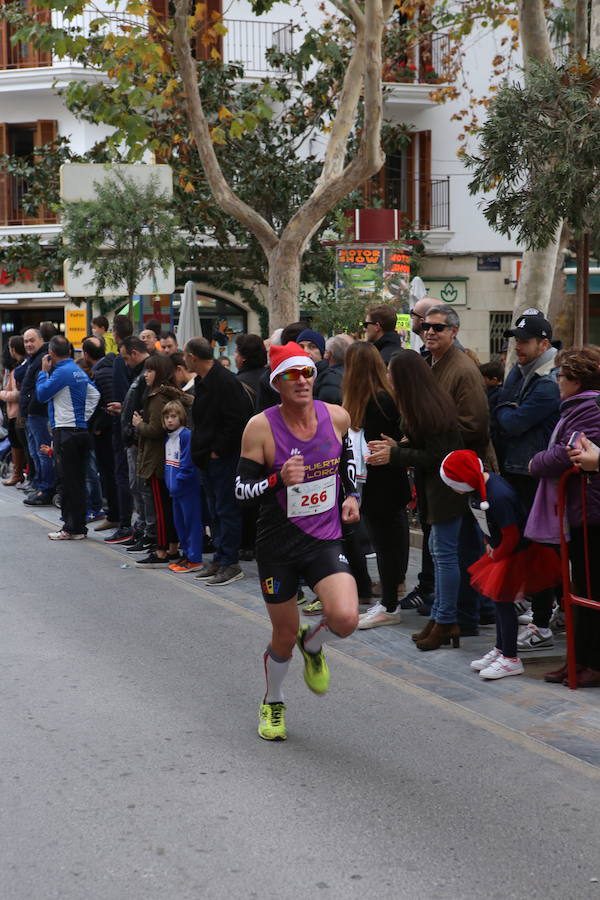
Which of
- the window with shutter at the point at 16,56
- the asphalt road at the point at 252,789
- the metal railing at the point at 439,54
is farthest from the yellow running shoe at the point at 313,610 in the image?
the window with shutter at the point at 16,56

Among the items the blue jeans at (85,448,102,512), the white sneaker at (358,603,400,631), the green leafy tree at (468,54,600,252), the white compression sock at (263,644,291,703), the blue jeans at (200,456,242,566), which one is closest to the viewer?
the white compression sock at (263,644,291,703)

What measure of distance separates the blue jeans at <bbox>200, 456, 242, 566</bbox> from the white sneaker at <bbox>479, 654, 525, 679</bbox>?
3.58 metres

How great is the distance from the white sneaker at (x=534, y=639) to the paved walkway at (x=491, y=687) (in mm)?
75

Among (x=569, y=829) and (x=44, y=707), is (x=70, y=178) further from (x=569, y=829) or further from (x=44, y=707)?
(x=569, y=829)

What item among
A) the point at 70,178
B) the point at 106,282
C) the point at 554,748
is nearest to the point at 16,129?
the point at 70,178

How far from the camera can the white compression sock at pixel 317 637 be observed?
5.88m

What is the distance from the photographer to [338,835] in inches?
184

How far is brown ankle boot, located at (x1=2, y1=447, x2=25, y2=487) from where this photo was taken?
17781 millimetres

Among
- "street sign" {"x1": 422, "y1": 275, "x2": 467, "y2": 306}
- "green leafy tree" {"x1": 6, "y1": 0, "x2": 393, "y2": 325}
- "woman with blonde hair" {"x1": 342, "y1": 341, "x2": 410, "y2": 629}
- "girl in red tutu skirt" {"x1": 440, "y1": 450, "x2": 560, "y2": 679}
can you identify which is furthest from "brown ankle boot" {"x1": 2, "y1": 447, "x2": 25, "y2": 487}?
"street sign" {"x1": 422, "y1": 275, "x2": 467, "y2": 306}

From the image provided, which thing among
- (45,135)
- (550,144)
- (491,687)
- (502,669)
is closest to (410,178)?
(45,135)

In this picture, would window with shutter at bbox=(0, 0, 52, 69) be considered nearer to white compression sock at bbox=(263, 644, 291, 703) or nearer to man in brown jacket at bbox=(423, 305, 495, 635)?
man in brown jacket at bbox=(423, 305, 495, 635)

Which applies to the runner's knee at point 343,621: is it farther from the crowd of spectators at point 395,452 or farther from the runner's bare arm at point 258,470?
the crowd of spectators at point 395,452

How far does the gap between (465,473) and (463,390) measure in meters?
1.10

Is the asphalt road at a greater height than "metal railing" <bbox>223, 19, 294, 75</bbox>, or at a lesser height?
lesser
